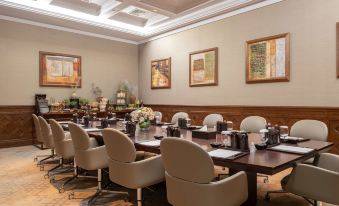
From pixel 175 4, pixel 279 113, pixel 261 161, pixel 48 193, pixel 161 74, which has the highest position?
pixel 175 4

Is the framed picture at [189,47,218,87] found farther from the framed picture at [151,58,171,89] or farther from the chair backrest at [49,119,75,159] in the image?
the chair backrest at [49,119,75,159]

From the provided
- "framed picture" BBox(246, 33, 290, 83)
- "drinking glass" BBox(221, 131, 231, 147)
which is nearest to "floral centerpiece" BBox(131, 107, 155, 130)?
"drinking glass" BBox(221, 131, 231, 147)

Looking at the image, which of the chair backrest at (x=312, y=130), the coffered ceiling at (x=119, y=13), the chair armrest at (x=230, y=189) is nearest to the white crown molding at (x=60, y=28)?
the coffered ceiling at (x=119, y=13)

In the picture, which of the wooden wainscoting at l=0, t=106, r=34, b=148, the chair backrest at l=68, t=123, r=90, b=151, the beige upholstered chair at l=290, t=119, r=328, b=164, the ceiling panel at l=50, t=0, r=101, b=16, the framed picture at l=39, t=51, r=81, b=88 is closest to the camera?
the chair backrest at l=68, t=123, r=90, b=151

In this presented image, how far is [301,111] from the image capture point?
15.7ft

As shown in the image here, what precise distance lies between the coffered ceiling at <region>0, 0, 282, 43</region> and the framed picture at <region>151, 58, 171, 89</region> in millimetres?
909

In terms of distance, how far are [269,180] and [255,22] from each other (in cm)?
343

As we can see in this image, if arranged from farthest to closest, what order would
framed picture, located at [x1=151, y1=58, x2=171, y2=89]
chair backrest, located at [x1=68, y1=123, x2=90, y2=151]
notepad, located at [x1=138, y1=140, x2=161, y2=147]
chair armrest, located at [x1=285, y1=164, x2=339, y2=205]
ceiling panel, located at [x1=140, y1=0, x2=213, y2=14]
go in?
framed picture, located at [x1=151, y1=58, x2=171, y2=89] → ceiling panel, located at [x1=140, y1=0, x2=213, y2=14] → chair backrest, located at [x1=68, y1=123, x2=90, y2=151] → notepad, located at [x1=138, y1=140, x2=161, y2=147] → chair armrest, located at [x1=285, y1=164, x2=339, y2=205]

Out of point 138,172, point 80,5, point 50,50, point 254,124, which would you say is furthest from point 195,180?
point 50,50

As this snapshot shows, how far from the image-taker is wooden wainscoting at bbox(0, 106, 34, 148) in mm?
6234

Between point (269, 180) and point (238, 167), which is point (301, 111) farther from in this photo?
point (238, 167)

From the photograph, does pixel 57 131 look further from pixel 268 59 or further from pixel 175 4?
pixel 268 59

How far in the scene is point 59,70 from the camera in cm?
705

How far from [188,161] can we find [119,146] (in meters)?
0.85
